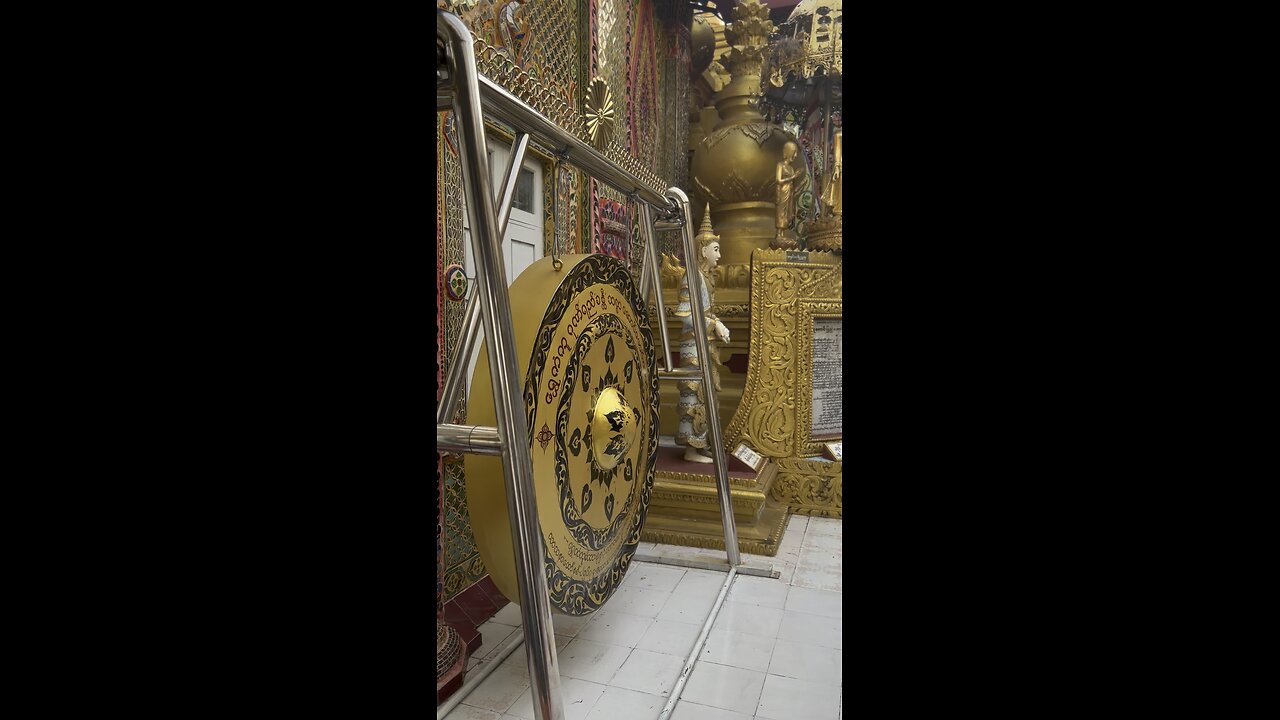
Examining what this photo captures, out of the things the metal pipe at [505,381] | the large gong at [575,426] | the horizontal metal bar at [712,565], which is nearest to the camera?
the metal pipe at [505,381]

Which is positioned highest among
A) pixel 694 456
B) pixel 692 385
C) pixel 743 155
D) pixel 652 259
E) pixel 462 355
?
pixel 743 155

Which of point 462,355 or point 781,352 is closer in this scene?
point 462,355

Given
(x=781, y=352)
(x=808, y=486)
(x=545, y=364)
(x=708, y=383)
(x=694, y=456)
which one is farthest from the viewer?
(x=781, y=352)

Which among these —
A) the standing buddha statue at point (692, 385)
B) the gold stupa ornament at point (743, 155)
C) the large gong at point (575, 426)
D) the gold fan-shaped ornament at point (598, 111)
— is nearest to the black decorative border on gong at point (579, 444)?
the large gong at point (575, 426)

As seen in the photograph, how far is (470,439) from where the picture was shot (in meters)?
0.96

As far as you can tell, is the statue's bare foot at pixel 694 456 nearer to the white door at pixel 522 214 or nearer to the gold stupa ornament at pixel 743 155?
the white door at pixel 522 214

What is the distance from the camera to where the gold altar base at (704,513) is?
2376 millimetres

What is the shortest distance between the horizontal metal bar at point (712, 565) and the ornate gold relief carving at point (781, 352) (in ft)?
2.98

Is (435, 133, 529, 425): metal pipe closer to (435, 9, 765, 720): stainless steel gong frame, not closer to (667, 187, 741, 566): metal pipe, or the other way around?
(435, 9, 765, 720): stainless steel gong frame

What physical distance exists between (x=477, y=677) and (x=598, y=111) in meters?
2.13

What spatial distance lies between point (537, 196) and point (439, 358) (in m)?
0.91

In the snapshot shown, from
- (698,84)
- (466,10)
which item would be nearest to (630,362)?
(466,10)

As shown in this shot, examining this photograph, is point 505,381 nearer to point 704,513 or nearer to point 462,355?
point 462,355

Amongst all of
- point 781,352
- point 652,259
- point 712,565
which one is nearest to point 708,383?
point 652,259
